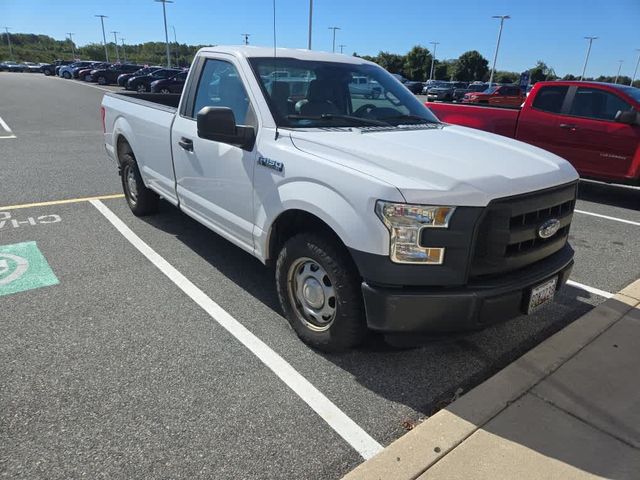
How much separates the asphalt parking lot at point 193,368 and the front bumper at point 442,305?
0.24 meters

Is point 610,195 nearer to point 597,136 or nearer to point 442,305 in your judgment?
point 597,136

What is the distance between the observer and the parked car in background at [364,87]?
393 cm

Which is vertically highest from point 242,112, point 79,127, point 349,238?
point 242,112

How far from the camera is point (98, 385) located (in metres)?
2.75

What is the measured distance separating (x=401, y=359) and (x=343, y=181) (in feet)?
4.32

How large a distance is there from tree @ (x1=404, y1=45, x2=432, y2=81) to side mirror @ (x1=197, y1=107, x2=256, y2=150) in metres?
88.1

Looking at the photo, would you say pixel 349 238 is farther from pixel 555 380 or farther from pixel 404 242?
pixel 555 380

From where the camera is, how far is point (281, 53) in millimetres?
3840

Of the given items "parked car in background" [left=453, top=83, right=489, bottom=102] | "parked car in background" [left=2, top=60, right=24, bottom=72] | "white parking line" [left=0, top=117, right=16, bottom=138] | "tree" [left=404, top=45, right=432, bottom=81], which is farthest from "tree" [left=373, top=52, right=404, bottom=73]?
"white parking line" [left=0, top=117, right=16, bottom=138]

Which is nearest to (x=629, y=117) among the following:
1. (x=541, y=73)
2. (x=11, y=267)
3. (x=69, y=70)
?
(x=11, y=267)

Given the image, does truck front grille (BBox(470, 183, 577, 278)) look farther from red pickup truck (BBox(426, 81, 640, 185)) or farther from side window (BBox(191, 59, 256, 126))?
red pickup truck (BBox(426, 81, 640, 185))

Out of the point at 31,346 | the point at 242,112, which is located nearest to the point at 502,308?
the point at 242,112

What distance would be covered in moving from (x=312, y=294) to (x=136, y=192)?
11.6ft

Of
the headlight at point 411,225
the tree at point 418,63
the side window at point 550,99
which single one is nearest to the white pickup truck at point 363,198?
the headlight at point 411,225
